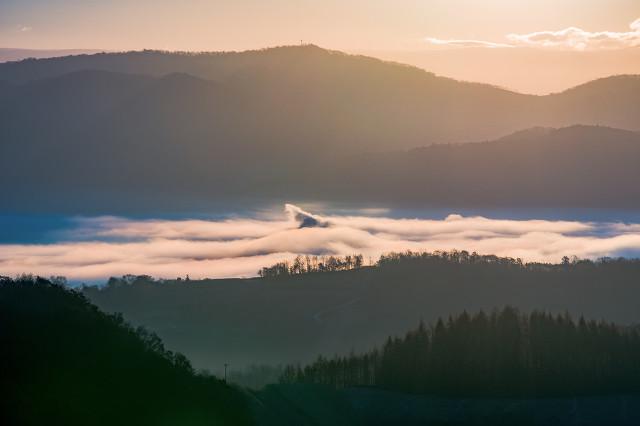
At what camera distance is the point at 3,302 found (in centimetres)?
19038

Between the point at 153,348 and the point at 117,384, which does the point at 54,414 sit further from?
the point at 153,348

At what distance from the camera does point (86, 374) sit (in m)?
174

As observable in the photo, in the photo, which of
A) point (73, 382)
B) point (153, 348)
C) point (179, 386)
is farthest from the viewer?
point (153, 348)

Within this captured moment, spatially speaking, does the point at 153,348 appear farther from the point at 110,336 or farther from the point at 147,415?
the point at 147,415

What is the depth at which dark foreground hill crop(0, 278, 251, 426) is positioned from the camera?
162 meters

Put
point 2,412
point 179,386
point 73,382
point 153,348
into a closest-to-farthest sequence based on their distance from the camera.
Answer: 1. point 2,412
2. point 73,382
3. point 179,386
4. point 153,348

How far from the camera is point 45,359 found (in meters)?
175

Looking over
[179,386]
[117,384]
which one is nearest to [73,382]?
[117,384]

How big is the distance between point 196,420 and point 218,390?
13.9m

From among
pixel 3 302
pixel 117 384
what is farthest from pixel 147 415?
pixel 3 302

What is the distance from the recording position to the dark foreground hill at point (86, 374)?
162 meters

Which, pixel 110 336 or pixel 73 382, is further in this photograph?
pixel 110 336

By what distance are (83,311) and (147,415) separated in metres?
30.0

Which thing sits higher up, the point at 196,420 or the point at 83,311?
the point at 83,311
